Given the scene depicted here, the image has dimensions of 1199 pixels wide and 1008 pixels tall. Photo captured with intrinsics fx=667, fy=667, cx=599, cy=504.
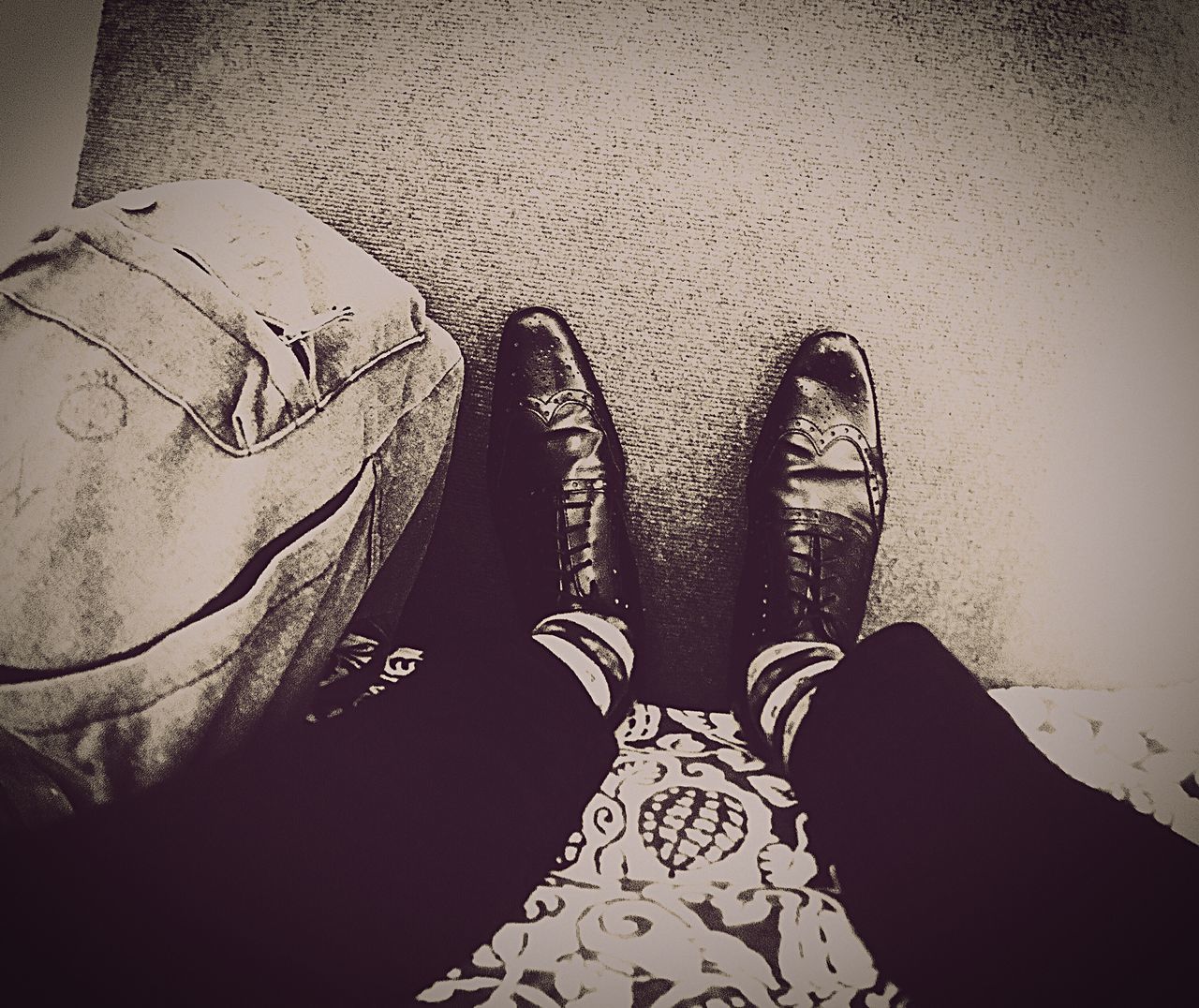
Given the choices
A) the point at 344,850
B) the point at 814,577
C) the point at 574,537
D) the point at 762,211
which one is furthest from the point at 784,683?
the point at 762,211

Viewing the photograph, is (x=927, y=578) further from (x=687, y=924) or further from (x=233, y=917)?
(x=233, y=917)

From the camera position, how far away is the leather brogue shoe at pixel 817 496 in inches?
32.4

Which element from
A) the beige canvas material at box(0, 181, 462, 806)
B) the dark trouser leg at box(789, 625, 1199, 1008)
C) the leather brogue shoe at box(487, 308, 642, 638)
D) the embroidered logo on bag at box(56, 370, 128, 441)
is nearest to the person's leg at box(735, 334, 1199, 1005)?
the dark trouser leg at box(789, 625, 1199, 1008)

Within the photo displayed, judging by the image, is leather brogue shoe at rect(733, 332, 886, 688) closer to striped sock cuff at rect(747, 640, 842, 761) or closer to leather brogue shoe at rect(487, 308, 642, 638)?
striped sock cuff at rect(747, 640, 842, 761)

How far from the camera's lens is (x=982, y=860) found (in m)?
0.43

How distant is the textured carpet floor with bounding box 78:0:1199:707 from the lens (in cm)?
83

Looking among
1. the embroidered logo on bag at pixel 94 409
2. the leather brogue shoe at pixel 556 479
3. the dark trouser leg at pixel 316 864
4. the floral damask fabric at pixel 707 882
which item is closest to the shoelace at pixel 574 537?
the leather brogue shoe at pixel 556 479

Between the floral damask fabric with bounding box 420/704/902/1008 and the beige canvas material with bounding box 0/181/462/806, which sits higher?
the beige canvas material with bounding box 0/181/462/806

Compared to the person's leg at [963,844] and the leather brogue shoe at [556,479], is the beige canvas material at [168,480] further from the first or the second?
the person's leg at [963,844]

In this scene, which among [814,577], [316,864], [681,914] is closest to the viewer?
[316,864]

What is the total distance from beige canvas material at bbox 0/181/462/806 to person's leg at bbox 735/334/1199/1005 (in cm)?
47

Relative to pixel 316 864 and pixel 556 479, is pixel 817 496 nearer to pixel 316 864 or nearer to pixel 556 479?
pixel 556 479

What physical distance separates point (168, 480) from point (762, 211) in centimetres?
72

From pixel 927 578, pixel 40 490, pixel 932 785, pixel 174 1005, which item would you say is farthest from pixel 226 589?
pixel 927 578
